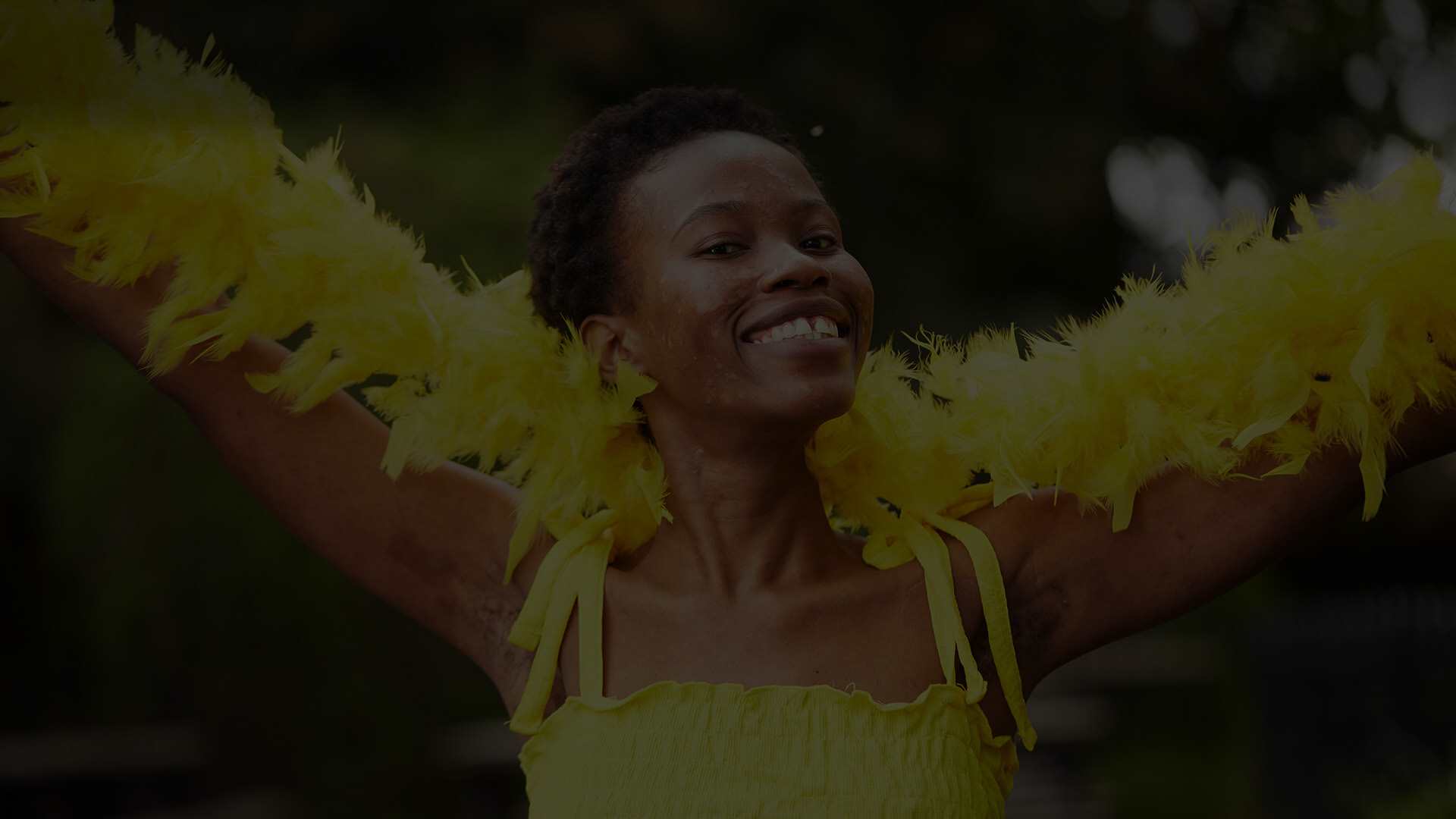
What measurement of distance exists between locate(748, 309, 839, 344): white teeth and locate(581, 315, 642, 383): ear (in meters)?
0.24

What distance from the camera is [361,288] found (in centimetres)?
252

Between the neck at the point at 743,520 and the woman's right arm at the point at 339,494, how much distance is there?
0.22 m

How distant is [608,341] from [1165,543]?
0.82 meters

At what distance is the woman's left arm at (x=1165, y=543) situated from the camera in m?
2.21

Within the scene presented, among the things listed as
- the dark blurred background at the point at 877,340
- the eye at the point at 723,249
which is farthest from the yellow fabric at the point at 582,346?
the dark blurred background at the point at 877,340

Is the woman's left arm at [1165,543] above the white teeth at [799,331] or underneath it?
underneath

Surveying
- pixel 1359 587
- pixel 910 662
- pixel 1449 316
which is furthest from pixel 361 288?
pixel 1359 587

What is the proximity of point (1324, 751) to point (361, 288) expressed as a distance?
509cm

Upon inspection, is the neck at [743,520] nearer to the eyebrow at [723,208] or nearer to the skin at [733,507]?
the skin at [733,507]

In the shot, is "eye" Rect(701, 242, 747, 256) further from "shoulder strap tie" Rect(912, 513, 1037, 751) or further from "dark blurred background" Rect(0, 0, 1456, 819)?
"dark blurred background" Rect(0, 0, 1456, 819)

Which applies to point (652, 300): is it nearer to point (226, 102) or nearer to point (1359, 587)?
point (226, 102)

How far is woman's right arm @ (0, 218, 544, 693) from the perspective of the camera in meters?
2.43

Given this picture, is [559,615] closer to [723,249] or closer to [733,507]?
[733,507]

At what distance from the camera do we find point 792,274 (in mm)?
2236
